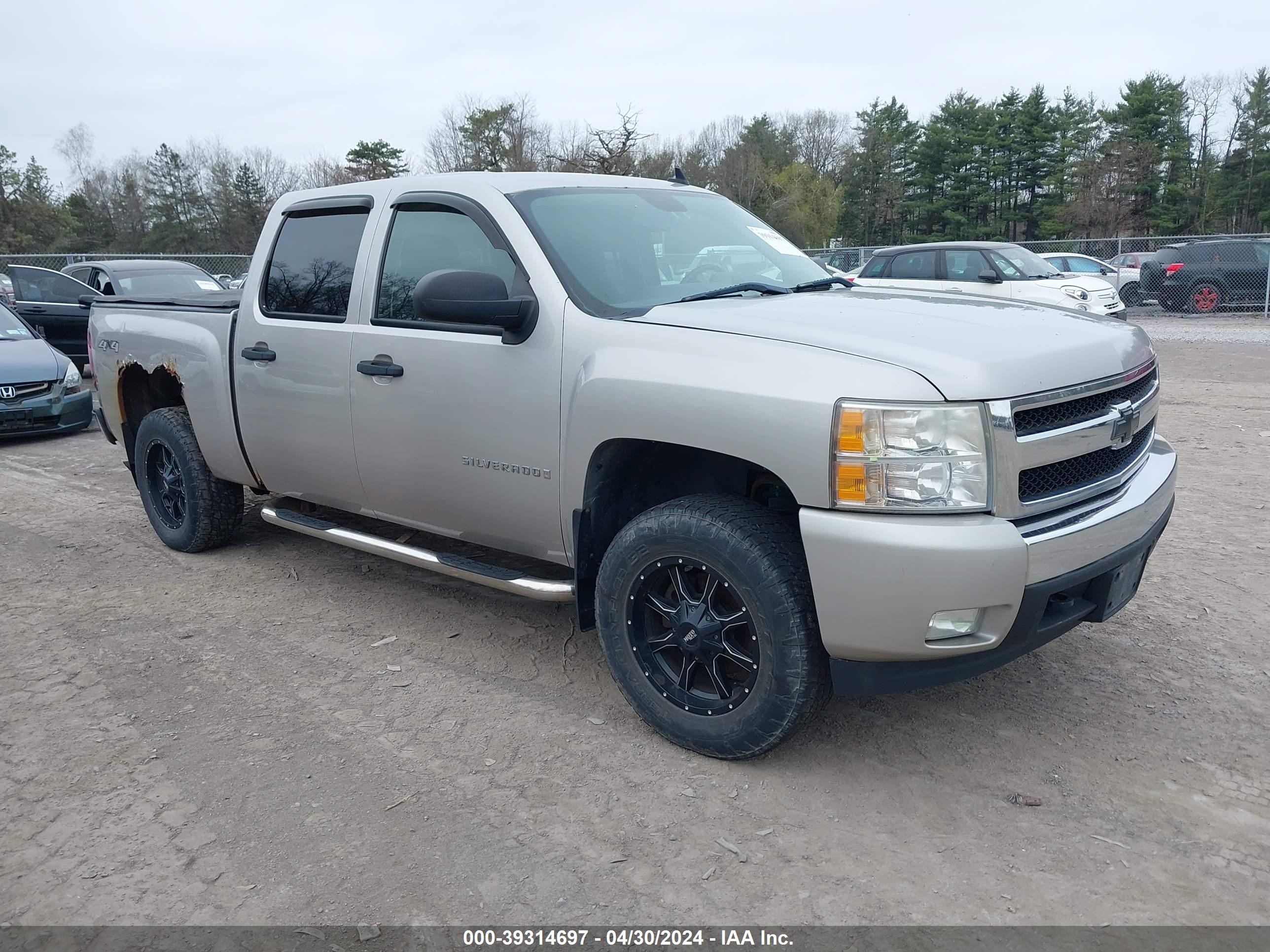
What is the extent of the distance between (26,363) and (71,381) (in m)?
0.43

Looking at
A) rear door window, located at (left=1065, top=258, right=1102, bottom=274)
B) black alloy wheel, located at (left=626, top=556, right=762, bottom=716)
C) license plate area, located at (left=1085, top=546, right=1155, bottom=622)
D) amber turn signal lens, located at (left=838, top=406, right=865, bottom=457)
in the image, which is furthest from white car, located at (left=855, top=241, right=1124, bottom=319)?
amber turn signal lens, located at (left=838, top=406, right=865, bottom=457)

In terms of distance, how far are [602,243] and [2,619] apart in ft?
11.4

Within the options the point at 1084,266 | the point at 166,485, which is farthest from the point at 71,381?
the point at 1084,266

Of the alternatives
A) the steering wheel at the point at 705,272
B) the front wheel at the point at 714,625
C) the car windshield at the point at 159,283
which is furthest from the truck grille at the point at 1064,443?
the car windshield at the point at 159,283

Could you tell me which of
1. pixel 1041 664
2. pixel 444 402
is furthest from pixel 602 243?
pixel 1041 664

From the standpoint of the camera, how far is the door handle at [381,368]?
3.94 metres

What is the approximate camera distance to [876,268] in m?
15.9

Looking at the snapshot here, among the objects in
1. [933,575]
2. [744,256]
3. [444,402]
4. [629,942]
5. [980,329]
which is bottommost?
[629,942]

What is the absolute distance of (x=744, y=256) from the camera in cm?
415

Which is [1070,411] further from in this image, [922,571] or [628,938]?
[628,938]

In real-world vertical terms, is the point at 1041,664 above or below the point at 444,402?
below

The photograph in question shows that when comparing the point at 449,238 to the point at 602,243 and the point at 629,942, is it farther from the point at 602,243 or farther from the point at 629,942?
the point at 629,942

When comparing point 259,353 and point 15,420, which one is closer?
point 259,353

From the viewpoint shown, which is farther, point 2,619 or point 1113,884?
point 2,619
